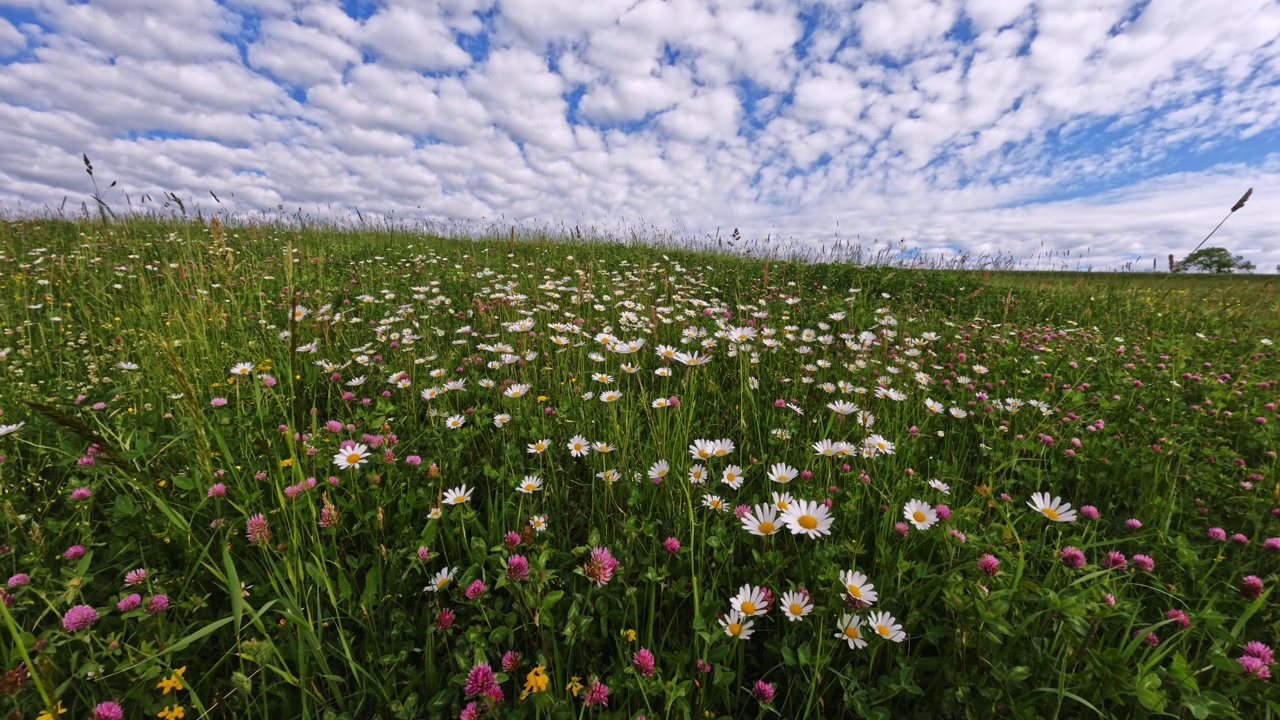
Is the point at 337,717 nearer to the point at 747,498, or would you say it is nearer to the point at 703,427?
the point at 747,498

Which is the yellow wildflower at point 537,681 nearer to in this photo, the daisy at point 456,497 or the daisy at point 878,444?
the daisy at point 456,497

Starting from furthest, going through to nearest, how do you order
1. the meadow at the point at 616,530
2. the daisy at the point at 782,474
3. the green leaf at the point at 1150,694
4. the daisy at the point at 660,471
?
1. the daisy at the point at 660,471
2. the daisy at the point at 782,474
3. the meadow at the point at 616,530
4. the green leaf at the point at 1150,694

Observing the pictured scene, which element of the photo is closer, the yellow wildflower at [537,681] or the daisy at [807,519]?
the yellow wildflower at [537,681]

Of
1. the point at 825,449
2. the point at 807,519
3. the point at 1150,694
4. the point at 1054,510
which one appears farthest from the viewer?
the point at 825,449

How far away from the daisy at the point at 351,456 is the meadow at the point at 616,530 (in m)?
0.01

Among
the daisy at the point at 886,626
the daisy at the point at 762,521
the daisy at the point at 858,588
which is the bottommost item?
the daisy at the point at 886,626

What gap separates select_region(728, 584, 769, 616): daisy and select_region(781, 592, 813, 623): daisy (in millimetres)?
54

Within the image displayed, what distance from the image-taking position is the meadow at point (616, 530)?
1.14 metres

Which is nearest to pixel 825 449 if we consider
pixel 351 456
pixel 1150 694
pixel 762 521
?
pixel 762 521

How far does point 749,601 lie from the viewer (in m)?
1.30

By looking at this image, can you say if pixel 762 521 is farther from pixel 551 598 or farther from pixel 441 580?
pixel 441 580

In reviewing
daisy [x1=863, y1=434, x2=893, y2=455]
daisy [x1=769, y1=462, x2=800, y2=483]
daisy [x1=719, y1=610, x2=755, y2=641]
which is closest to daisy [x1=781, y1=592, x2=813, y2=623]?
daisy [x1=719, y1=610, x2=755, y2=641]

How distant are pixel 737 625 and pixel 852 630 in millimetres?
310

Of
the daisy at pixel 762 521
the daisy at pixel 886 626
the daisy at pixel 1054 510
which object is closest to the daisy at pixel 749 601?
the daisy at pixel 762 521
